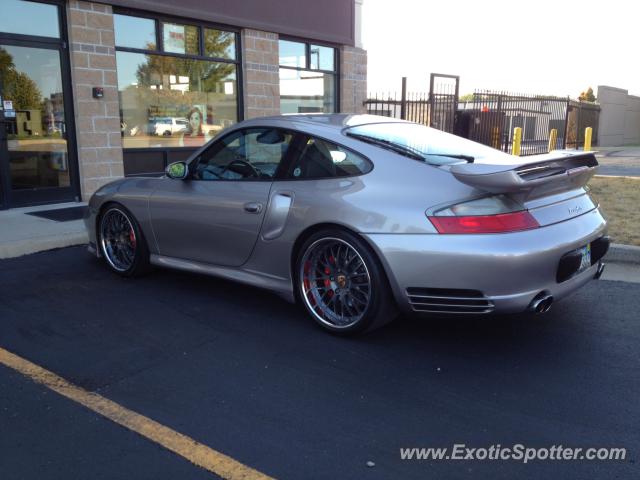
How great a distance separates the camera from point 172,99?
432 inches

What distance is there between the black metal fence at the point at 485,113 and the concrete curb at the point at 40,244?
942cm

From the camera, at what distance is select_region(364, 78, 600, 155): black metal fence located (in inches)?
590

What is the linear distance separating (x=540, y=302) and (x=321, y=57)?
1112 cm

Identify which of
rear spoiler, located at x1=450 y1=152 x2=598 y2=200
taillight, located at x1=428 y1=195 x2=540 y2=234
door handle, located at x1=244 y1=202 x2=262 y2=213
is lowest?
door handle, located at x1=244 y1=202 x2=262 y2=213

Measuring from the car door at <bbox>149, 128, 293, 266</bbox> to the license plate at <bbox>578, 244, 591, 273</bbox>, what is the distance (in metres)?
2.15

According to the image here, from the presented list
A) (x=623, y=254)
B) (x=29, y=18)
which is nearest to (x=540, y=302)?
(x=623, y=254)

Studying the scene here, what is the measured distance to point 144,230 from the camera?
5281mm

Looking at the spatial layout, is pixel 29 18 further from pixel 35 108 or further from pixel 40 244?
pixel 40 244

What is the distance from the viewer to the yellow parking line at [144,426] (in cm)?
265

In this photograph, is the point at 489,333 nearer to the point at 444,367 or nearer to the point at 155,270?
the point at 444,367

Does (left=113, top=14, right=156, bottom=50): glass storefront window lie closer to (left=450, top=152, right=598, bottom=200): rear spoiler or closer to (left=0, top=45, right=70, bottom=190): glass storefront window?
(left=0, top=45, right=70, bottom=190): glass storefront window

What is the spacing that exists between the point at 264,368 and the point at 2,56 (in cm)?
703

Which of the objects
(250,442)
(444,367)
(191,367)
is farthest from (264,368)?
(444,367)

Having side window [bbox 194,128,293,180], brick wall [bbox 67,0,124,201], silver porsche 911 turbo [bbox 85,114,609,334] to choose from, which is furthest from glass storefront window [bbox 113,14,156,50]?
side window [bbox 194,128,293,180]
